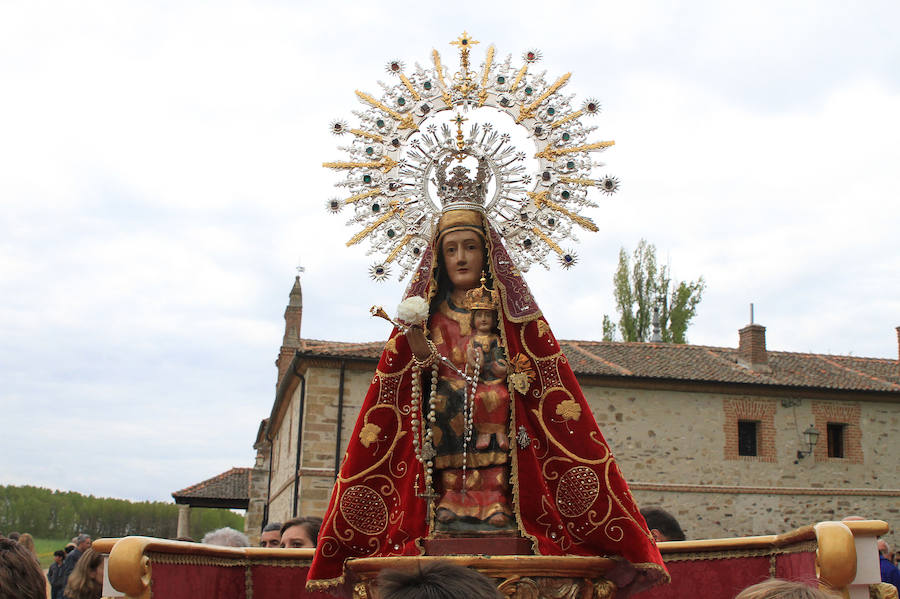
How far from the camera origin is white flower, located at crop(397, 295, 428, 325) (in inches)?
178

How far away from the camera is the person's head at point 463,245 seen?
5012 millimetres

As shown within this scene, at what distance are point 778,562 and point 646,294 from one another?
94.6 feet

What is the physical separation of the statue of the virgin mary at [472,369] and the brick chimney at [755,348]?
19.7 meters

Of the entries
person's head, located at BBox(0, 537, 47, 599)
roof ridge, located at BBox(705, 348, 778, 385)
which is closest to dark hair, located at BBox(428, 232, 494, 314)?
person's head, located at BBox(0, 537, 47, 599)

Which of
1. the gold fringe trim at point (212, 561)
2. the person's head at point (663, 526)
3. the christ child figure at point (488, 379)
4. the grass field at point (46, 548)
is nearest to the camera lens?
the gold fringe trim at point (212, 561)

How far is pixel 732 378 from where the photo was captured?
72.0ft

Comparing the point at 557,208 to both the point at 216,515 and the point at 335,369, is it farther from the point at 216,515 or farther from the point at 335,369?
the point at 216,515

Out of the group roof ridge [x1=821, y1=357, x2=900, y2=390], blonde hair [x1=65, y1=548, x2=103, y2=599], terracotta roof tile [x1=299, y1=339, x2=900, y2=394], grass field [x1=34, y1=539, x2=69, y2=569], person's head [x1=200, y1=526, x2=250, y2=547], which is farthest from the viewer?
grass field [x1=34, y1=539, x2=69, y2=569]

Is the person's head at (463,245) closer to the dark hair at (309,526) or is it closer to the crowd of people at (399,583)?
the dark hair at (309,526)

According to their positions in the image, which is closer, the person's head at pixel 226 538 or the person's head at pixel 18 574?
the person's head at pixel 18 574

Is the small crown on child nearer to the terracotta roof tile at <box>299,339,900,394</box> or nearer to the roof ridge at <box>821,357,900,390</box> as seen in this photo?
the terracotta roof tile at <box>299,339,900,394</box>

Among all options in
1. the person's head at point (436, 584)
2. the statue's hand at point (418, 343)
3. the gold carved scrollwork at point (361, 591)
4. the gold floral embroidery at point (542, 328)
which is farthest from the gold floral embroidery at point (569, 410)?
the person's head at point (436, 584)

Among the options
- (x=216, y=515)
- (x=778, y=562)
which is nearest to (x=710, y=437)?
(x=778, y=562)

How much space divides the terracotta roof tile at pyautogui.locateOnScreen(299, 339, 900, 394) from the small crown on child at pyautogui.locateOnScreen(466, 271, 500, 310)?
1479 centimetres
